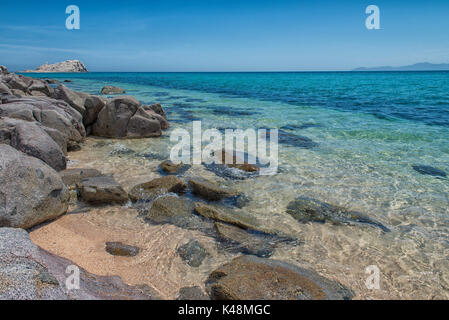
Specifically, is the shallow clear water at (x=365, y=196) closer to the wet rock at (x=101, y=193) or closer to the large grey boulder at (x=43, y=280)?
the wet rock at (x=101, y=193)

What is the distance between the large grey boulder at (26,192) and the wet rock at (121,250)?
1408 millimetres

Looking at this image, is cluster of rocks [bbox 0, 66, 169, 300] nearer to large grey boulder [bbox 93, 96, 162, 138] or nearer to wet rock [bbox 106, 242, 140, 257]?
wet rock [bbox 106, 242, 140, 257]

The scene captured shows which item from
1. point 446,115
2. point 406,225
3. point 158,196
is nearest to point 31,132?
point 158,196

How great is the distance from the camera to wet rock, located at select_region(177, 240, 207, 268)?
460 cm

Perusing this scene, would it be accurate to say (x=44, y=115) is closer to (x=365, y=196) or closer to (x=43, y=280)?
(x=43, y=280)

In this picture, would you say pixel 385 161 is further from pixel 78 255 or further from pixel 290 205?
pixel 78 255

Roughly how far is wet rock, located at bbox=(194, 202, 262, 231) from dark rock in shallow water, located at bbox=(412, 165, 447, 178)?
6.44 m

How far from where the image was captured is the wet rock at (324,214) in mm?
5934

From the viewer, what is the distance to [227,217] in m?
5.74

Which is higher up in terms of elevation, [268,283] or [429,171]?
[429,171]

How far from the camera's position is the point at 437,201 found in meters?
6.95

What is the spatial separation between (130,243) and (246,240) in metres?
2.08

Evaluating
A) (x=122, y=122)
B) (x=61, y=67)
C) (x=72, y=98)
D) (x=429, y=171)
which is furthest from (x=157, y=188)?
(x=61, y=67)

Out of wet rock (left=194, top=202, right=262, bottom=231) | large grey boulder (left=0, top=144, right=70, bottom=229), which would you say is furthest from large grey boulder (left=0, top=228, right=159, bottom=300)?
wet rock (left=194, top=202, right=262, bottom=231)
